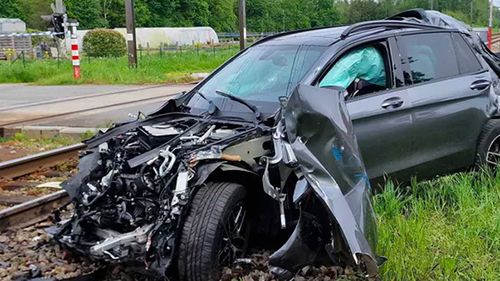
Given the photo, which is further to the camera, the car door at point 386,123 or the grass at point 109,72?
the grass at point 109,72

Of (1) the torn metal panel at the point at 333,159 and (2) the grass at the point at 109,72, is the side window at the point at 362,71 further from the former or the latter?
(2) the grass at the point at 109,72

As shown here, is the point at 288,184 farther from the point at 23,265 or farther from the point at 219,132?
the point at 23,265

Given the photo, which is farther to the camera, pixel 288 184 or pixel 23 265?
pixel 23 265

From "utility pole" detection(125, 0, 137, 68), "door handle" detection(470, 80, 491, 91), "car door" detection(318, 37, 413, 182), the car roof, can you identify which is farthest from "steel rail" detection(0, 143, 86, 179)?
"utility pole" detection(125, 0, 137, 68)

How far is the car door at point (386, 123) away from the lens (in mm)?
4766

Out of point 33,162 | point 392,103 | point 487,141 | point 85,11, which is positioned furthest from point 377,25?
point 85,11

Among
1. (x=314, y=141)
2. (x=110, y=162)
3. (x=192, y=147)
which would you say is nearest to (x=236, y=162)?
(x=192, y=147)

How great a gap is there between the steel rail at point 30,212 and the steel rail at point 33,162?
59.1 inches

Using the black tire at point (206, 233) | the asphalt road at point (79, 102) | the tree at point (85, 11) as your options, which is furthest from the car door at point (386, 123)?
the tree at point (85, 11)

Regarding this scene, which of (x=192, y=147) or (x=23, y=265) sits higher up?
(x=192, y=147)

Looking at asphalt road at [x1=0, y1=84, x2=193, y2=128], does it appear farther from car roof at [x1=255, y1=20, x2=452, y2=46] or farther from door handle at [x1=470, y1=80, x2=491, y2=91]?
door handle at [x1=470, y1=80, x2=491, y2=91]

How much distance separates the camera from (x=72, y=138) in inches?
384

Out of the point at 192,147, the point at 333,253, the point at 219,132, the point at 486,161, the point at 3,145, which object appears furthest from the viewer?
the point at 3,145

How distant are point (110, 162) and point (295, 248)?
4.73ft
